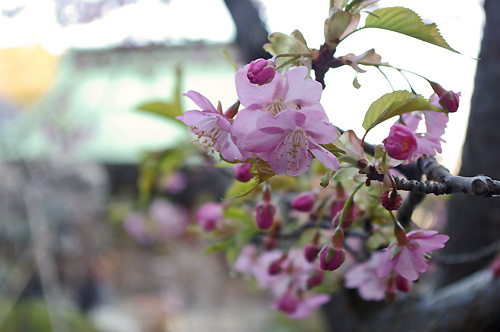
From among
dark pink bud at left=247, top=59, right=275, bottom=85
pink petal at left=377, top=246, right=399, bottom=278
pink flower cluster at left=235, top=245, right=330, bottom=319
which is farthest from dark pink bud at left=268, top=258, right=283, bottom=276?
dark pink bud at left=247, top=59, right=275, bottom=85

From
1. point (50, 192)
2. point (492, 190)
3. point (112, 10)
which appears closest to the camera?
point (492, 190)

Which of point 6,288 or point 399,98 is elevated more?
point 399,98

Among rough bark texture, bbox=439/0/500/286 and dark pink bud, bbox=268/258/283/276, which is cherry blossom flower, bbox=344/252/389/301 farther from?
rough bark texture, bbox=439/0/500/286

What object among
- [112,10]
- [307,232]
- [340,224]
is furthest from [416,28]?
[112,10]

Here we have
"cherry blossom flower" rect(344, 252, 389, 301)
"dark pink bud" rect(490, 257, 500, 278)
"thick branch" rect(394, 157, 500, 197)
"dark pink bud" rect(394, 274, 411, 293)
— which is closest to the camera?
"thick branch" rect(394, 157, 500, 197)

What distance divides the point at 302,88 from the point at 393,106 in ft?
0.21

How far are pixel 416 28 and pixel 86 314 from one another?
11.0ft

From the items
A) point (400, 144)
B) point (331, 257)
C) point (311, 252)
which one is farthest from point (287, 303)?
point (400, 144)

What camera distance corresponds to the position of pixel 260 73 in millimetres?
307

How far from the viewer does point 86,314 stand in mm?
3242

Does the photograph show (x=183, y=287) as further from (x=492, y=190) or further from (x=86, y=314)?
(x=492, y=190)

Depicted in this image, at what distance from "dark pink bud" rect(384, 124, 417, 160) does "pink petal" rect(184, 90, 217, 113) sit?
0.41 feet

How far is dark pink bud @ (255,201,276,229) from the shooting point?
47 cm

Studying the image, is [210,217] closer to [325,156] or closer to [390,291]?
[390,291]
